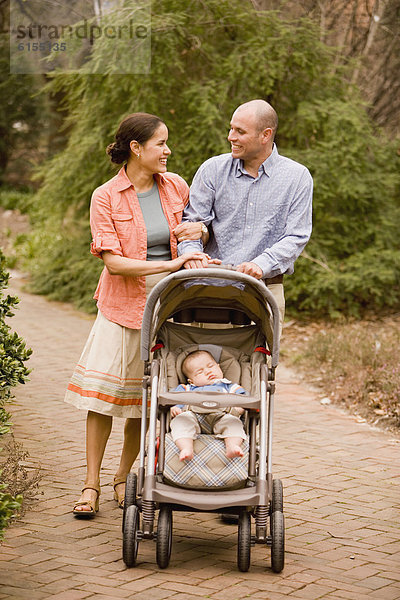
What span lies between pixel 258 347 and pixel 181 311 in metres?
0.46

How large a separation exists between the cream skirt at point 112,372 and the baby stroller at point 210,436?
281 millimetres

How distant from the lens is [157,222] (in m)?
4.80

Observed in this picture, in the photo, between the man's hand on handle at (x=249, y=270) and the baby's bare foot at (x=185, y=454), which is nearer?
the baby's bare foot at (x=185, y=454)

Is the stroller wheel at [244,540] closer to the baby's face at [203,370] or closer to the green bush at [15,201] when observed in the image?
the baby's face at [203,370]

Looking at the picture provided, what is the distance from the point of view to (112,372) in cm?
481

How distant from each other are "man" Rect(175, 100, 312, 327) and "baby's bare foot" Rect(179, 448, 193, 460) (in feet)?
2.97

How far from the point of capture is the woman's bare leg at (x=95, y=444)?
16.0ft

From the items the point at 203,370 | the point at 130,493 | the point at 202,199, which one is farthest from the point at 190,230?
the point at 130,493

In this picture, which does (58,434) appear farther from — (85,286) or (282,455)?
(85,286)

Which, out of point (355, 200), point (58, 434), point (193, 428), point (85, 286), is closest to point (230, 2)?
point (355, 200)

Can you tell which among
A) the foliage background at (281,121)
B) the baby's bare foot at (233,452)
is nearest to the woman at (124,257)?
the baby's bare foot at (233,452)

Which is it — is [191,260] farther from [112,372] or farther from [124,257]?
[112,372]

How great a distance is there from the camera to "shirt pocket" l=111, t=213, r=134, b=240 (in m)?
4.75

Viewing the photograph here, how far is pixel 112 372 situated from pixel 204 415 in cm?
75
